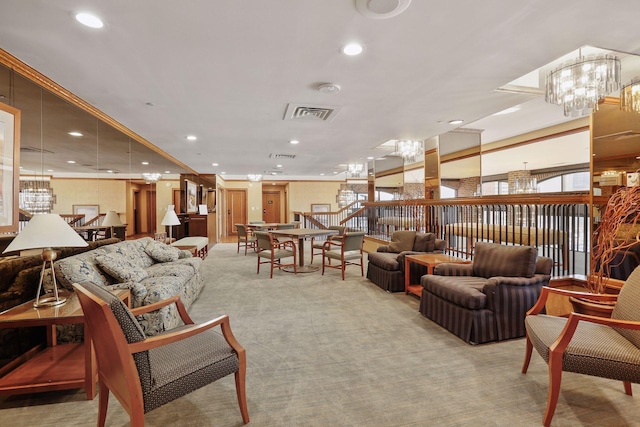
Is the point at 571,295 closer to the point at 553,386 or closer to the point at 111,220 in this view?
the point at 553,386

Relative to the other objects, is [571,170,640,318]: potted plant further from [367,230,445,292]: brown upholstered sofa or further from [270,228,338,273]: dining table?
[270,228,338,273]: dining table

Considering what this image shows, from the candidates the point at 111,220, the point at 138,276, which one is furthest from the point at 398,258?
the point at 111,220

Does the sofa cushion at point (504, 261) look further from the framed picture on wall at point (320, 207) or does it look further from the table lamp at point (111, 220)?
the framed picture on wall at point (320, 207)

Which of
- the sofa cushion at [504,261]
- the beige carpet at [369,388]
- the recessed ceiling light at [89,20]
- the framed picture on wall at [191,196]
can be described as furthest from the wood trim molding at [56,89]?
the sofa cushion at [504,261]

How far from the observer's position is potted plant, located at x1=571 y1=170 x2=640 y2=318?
246cm

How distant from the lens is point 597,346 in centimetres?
174

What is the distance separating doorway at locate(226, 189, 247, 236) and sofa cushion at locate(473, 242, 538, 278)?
1131 cm

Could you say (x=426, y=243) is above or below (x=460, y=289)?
above

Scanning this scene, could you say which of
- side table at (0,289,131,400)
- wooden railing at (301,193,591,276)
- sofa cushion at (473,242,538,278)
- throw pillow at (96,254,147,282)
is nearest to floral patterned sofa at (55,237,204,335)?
throw pillow at (96,254,147,282)

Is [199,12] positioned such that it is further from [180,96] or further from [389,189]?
[389,189]

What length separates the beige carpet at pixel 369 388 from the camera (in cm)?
179

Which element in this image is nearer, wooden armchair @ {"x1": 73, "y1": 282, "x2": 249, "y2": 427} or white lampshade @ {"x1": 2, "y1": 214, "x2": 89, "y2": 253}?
wooden armchair @ {"x1": 73, "y1": 282, "x2": 249, "y2": 427}

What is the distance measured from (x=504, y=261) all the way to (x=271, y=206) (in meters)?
12.6

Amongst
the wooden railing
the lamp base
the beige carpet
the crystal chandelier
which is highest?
the crystal chandelier
